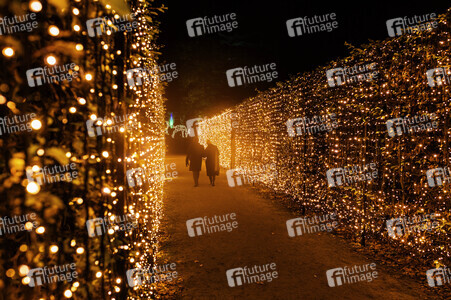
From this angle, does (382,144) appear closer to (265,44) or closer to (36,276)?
(36,276)

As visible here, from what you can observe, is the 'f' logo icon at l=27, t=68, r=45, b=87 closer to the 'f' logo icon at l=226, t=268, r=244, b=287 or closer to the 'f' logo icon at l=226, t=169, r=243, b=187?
the 'f' logo icon at l=226, t=268, r=244, b=287

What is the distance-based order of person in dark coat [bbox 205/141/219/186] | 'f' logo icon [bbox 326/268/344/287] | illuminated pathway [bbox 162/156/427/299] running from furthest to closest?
person in dark coat [bbox 205/141/219/186] < 'f' logo icon [bbox 326/268/344/287] < illuminated pathway [bbox 162/156/427/299]

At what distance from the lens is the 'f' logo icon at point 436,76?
4004 millimetres

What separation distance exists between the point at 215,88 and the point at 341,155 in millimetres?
25158

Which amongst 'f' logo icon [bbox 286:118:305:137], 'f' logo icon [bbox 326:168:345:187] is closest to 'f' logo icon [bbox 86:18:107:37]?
'f' logo icon [bbox 326:168:345:187]

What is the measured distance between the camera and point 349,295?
12.7 feet

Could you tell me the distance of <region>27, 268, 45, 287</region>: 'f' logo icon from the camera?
153 cm

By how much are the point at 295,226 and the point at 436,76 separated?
4.26 meters

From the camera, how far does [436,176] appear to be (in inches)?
161

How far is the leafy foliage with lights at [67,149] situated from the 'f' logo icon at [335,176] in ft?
16.3

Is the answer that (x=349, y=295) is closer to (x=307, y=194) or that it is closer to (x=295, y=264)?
(x=295, y=264)

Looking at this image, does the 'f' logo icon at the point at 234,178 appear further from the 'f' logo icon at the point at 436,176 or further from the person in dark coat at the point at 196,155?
the 'f' logo icon at the point at 436,176

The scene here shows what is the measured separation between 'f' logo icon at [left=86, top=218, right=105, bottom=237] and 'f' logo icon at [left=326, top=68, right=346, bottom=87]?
222 inches

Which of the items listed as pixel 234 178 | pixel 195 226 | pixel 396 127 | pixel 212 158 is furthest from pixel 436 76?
pixel 234 178
